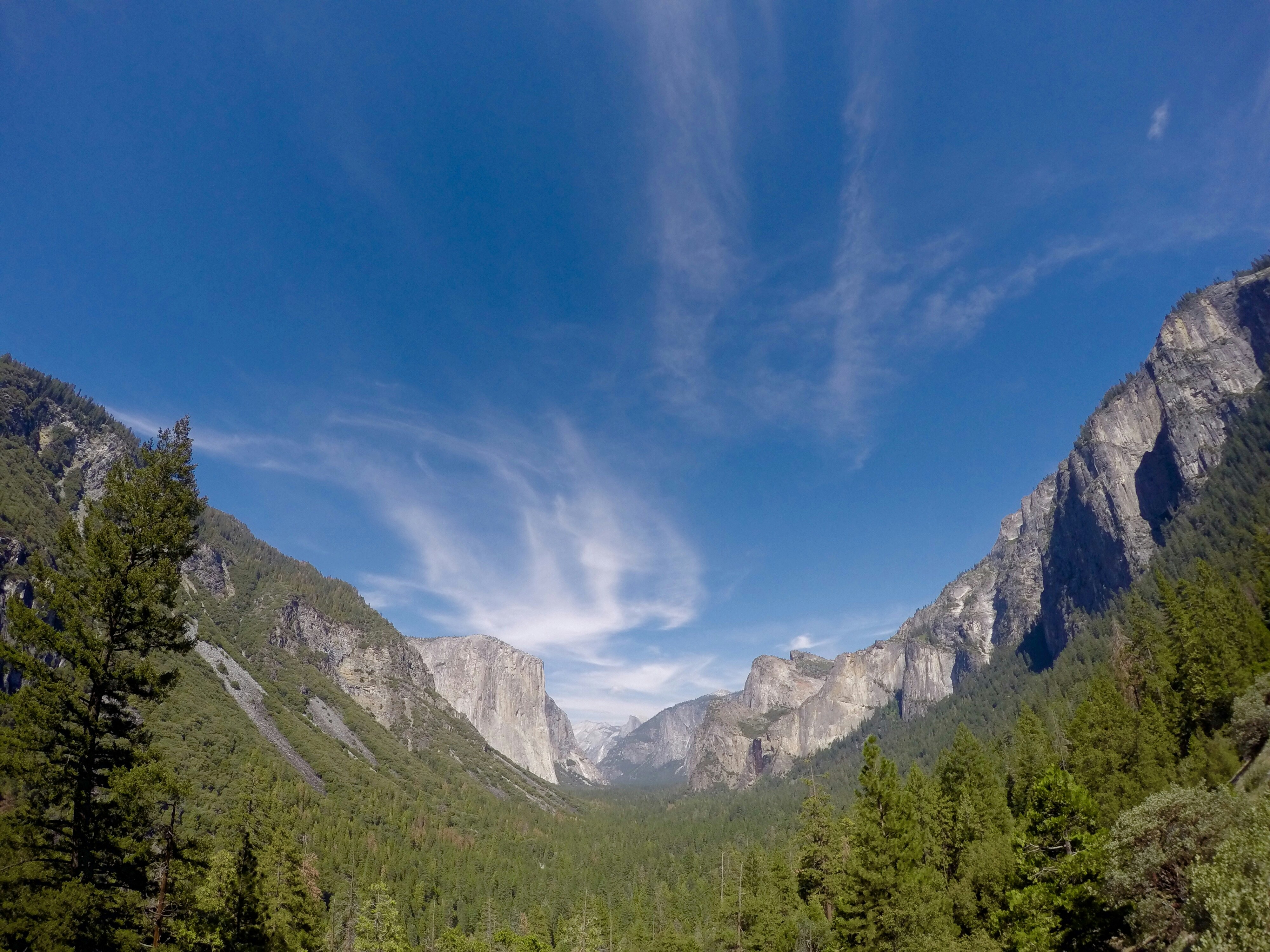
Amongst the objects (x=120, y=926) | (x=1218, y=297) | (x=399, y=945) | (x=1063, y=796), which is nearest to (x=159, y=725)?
(x=399, y=945)

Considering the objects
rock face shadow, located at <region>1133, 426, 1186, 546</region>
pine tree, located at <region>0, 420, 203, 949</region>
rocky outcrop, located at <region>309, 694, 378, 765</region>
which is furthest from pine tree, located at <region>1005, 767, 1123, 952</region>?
rocky outcrop, located at <region>309, 694, 378, 765</region>

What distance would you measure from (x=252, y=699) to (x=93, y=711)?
179 meters

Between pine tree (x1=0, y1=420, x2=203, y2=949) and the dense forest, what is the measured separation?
0.23 ft

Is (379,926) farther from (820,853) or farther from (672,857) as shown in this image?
(672,857)

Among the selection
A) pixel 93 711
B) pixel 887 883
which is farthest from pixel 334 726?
pixel 93 711

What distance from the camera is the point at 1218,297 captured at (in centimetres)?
16925

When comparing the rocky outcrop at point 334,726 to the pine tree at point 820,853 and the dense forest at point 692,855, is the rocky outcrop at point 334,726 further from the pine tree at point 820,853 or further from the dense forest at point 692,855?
the pine tree at point 820,853

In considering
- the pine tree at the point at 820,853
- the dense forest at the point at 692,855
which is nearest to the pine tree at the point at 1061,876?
the dense forest at the point at 692,855

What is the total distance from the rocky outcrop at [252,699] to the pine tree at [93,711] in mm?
145403

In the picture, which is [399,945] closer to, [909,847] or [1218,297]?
[909,847]

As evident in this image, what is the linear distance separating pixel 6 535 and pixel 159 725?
51.0m

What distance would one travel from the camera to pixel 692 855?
12075 centimetres

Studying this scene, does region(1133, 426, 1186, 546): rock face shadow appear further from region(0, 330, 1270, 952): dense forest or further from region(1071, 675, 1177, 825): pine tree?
region(1071, 675, 1177, 825): pine tree

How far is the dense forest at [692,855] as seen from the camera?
47.1 ft
